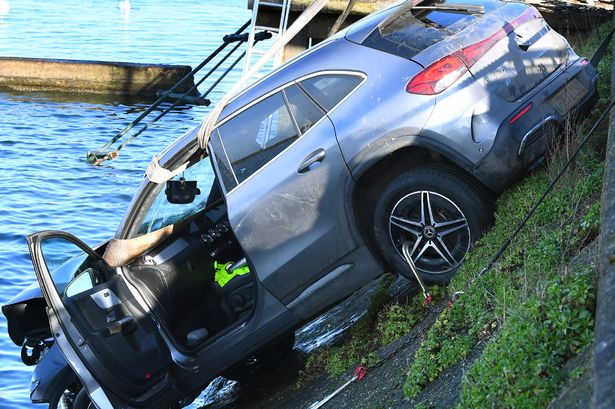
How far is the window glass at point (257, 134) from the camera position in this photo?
6883 millimetres

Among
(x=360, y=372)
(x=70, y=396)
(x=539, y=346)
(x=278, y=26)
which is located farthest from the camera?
(x=278, y=26)

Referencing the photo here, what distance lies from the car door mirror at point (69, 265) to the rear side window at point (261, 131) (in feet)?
4.11

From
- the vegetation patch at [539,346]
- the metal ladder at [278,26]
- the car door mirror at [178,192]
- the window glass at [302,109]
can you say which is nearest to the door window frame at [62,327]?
the car door mirror at [178,192]

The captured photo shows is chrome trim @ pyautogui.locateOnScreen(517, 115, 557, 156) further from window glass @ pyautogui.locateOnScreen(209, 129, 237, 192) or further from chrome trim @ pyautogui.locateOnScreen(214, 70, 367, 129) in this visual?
window glass @ pyautogui.locateOnScreen(209, 129, 237, 192)

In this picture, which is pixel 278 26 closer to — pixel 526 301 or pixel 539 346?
pixel 526 301

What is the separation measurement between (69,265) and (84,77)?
64.4 ft

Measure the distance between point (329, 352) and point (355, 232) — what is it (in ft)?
4.71

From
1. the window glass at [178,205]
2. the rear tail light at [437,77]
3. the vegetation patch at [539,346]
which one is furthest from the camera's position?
the window glass at [178,205]

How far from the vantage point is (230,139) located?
7078 millimetres

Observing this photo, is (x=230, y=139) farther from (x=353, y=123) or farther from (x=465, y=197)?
(x=465, y=197)

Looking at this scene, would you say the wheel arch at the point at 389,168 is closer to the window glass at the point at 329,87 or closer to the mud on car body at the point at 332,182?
the mud on car body at the point at 332,182

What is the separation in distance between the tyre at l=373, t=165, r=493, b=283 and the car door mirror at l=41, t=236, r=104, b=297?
7.05 feet

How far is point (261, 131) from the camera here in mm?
7000

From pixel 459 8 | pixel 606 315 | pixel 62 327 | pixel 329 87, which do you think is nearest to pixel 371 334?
pixel 329 87
